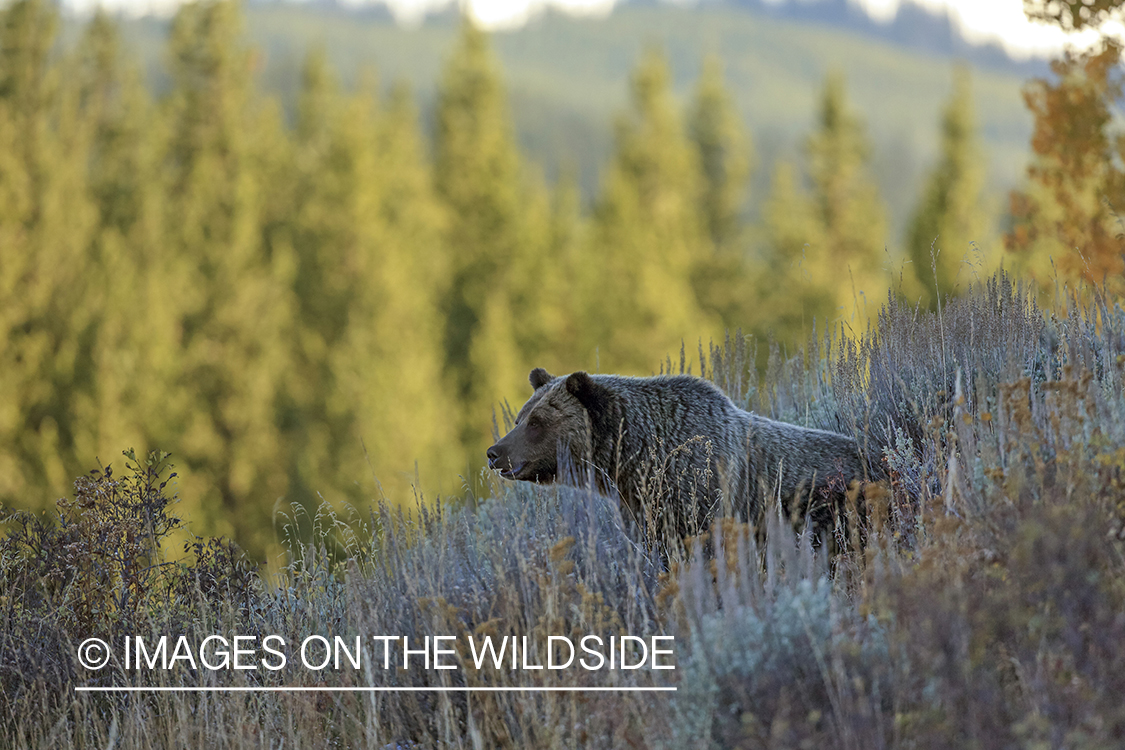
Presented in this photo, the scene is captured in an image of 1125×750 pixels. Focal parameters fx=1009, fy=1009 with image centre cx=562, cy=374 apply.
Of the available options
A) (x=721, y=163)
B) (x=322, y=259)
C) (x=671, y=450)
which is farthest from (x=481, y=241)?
(x=671, y=450)

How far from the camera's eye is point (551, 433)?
18.1 ft

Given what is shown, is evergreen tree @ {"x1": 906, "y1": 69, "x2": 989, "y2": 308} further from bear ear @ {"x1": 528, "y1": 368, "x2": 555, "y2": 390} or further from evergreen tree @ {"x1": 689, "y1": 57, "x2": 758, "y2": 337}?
bear ear @ {"x1": 528, "y1": 368, "x2": 555, "y2": 390}

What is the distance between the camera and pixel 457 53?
30656mm

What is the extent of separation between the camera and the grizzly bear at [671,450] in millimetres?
5070

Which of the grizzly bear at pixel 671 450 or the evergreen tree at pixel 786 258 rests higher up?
the evergreen tree at pixel 786 258

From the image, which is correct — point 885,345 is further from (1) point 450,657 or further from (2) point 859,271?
(2) point 859,271

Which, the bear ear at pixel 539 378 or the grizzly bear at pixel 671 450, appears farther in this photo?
the bear ear at pixel 539 378

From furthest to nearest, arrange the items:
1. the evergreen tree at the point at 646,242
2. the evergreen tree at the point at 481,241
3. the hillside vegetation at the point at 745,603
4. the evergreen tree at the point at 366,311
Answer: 1. the evergreen tree at the point at 646,242
2. the evergreen tree at the point at 481,241
3. the evergreen tree at the point at 366,311
4. the hillside vegetation at the point at 745,603

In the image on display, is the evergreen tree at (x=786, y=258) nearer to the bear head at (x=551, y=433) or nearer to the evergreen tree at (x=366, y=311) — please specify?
the evergreen tree at (x=366, y=311)

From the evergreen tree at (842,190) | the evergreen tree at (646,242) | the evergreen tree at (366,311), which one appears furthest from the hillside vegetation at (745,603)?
→ the evergreen tree at (842,190)
